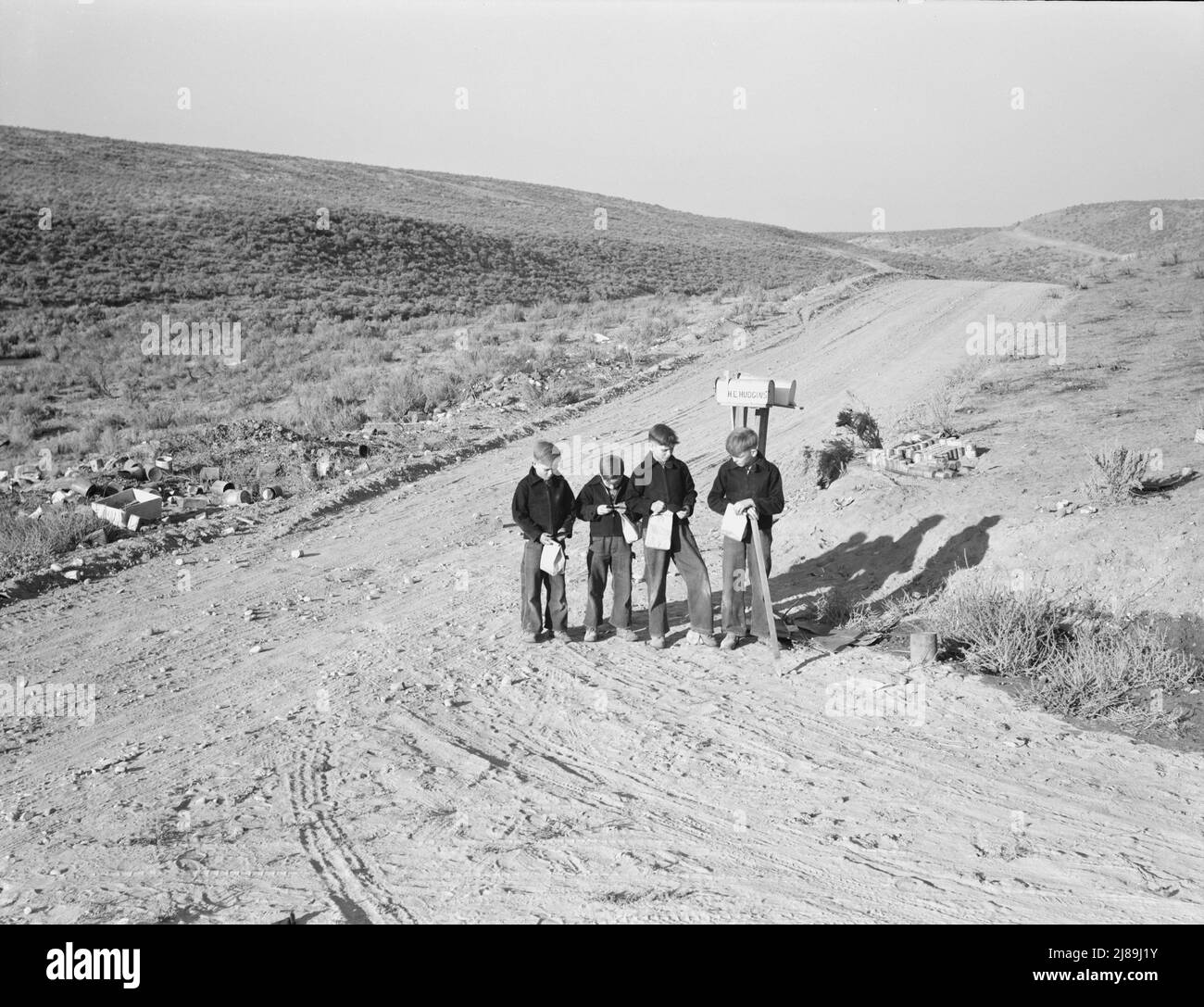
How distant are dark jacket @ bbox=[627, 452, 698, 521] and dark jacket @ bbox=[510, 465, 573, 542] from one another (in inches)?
21.4

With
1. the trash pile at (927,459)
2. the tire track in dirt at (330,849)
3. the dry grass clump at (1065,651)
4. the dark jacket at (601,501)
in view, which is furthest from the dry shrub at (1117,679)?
the tire track in dirt at (330,849)

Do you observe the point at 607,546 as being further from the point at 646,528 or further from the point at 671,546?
the point at 671,546

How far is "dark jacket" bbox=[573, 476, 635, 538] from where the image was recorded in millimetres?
8188

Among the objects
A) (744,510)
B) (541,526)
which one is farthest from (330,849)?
(744,510)

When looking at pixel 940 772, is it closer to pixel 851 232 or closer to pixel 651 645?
pixel 651 645

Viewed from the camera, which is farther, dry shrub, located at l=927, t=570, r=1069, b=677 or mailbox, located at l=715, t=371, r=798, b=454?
mailbox, located at l=715, t=371, r=798, b=454

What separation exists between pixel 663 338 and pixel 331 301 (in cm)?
1386

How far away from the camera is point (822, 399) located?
1647 cm

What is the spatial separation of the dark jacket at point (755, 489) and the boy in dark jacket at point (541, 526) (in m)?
1.21

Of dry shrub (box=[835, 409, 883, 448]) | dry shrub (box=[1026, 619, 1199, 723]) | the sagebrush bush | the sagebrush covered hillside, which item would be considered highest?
the sagebrush covered hillside

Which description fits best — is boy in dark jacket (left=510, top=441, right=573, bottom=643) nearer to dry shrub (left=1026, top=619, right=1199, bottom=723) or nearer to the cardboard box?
dry shrub (left=1026, top=619, right=1199, bottom=723)

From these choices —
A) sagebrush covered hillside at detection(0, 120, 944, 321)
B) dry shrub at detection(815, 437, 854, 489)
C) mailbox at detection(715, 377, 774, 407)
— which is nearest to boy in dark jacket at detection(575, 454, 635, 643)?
mailbox at detection(715, 377, 774, 407)

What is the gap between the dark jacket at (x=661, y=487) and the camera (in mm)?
8094
